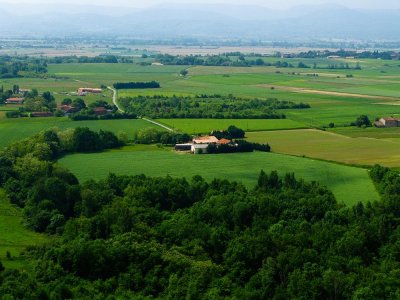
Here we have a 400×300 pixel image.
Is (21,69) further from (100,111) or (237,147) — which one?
(237,147)

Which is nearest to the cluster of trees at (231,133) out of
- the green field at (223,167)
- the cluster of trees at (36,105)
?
the green field at (223,167)

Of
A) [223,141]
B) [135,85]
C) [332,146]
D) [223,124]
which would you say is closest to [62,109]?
[223,124]

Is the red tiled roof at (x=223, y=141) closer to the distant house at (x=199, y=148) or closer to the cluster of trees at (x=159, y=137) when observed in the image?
the distant house at (x=199, y=148)

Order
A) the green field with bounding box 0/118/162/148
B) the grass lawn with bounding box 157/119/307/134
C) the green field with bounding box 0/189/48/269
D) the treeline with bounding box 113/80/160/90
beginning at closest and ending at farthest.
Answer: the green field with bounding box 0/189/48/269 → the green field with bounding box 0/118/162/148 → the grass lawn with bounding box 157/119/307/134 → the treeline with bounding box 113/80/160/90

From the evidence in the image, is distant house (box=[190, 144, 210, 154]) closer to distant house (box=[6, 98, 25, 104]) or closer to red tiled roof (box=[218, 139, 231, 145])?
red tiled roof (box=[218, 139, 231, 145])

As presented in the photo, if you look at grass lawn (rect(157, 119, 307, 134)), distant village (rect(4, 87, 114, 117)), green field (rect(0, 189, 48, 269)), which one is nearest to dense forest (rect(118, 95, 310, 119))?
grass lawn (rect(157, 119, 307, 134))

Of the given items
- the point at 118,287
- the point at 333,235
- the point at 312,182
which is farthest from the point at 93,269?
the point at 312,182
